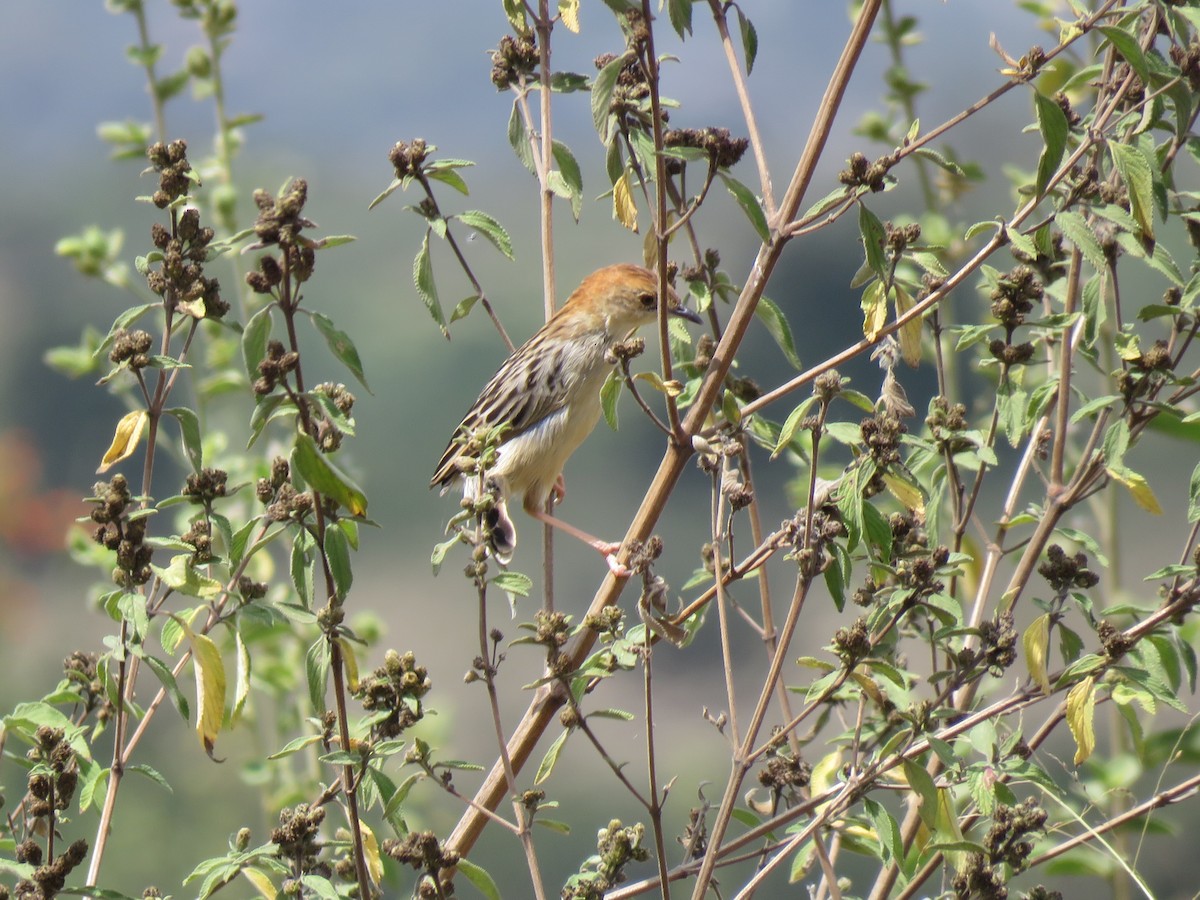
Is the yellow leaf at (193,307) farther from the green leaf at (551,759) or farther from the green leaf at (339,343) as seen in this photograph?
the green leaf at (551,759)

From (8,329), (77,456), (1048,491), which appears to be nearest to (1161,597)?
(1048,491)

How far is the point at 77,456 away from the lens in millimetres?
10867

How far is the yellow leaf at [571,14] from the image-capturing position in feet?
8.85

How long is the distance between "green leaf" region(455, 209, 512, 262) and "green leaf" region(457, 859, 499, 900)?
1.19 m

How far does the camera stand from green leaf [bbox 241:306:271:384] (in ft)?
6.48

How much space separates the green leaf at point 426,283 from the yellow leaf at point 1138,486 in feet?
4.50

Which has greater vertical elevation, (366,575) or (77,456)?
(77,456)

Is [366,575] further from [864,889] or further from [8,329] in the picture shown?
[8,329]

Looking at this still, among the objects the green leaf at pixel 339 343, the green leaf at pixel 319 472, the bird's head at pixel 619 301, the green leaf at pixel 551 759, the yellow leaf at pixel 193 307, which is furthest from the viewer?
the bird's head at pixel 619 301

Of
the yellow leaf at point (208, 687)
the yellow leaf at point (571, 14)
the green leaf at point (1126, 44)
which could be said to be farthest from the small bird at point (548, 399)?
the green leaf at point (1126, 44)

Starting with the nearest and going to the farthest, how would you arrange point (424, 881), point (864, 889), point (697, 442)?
point (424, 881) → point (697, 442) → point (864, 889)

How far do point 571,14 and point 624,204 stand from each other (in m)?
0.41

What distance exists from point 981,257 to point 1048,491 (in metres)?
0.68

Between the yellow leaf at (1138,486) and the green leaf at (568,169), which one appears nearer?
the yellow leaf at (1138,486)
